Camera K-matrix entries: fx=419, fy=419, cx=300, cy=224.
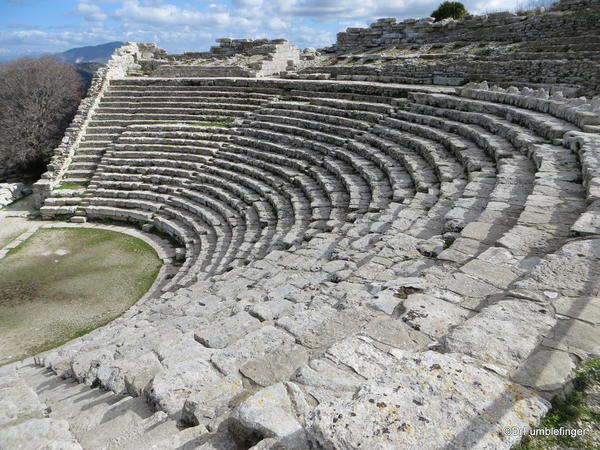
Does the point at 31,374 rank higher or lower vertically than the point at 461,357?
lower

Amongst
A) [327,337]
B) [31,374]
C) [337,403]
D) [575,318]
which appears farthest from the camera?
[31,374]

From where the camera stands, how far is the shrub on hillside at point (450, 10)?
27547 mm

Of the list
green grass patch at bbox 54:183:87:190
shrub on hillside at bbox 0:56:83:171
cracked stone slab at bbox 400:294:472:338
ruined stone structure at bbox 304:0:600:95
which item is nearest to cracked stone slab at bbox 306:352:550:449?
cracked stone slab at bbox 400:294:472:338

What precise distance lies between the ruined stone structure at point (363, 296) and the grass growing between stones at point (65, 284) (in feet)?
2.96

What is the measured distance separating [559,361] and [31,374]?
5.88 metres

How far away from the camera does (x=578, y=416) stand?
208cm

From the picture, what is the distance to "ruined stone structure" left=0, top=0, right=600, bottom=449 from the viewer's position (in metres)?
2.27

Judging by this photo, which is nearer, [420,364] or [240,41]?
[420,364]

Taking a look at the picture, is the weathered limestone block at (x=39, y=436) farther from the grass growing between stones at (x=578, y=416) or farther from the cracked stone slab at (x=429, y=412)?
the grass growing between stones at (x=578, y=416)

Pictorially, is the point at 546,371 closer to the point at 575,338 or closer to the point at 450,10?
the point at 575,338

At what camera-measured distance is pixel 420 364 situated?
8.05 ft

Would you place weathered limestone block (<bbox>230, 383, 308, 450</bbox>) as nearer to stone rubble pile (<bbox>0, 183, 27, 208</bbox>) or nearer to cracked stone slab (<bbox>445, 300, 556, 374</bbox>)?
cracked stone slab (<bbox>445, 300, 556, 374</bbox>)

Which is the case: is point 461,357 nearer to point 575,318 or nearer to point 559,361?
point 559,361

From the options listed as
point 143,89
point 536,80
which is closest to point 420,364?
point 536,80
